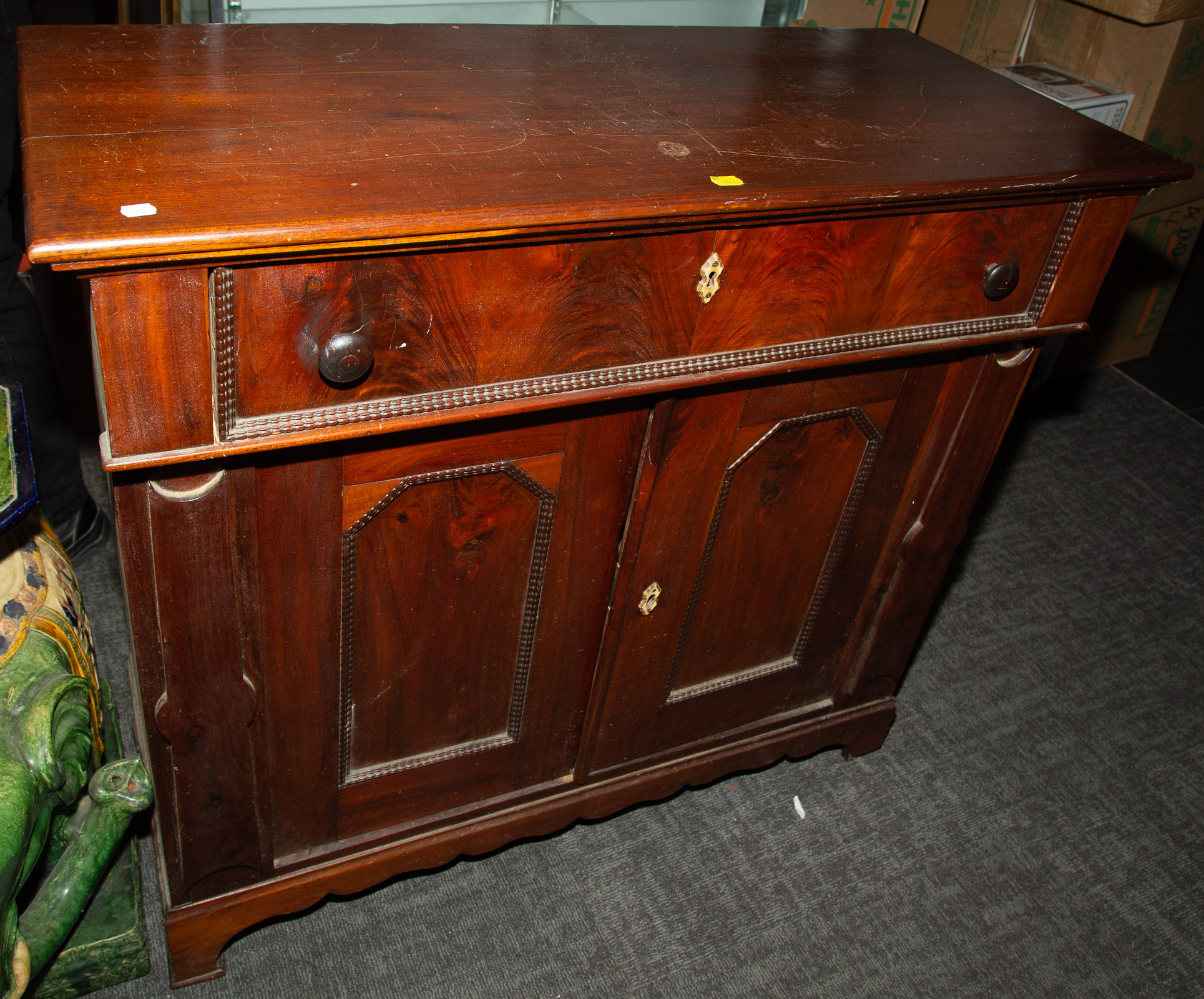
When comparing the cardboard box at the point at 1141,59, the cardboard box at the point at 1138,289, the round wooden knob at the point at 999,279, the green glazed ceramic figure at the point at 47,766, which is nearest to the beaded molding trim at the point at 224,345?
the green glazed ceramic figure at the point at 47,766

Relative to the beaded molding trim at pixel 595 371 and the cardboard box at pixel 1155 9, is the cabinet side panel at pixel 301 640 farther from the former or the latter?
the cardboard box at pixel 1155 9

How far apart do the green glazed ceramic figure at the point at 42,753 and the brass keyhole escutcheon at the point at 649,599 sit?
0.65m

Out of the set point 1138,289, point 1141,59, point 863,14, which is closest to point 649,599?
point 863,14

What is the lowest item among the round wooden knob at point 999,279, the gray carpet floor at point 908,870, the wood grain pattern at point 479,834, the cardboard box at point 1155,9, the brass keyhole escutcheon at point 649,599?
the gray carpet floor at point 908,870

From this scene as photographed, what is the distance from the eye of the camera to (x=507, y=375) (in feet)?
3.42

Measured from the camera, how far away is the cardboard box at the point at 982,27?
246 centimetres

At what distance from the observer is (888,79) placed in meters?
1.40

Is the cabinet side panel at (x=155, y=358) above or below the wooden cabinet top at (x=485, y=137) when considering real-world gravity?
below

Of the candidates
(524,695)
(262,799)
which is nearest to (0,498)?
(262,799)

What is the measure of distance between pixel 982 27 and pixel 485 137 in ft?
6.41

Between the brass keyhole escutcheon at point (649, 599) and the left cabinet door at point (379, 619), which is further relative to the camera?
the brass keyhole escutcheon at point (649, 599)

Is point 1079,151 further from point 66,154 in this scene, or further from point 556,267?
point 66,154

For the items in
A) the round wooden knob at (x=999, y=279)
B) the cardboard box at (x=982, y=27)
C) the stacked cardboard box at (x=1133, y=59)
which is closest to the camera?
the round wooden knob at (x=999, y=279)

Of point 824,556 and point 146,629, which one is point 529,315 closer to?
point 146,629
